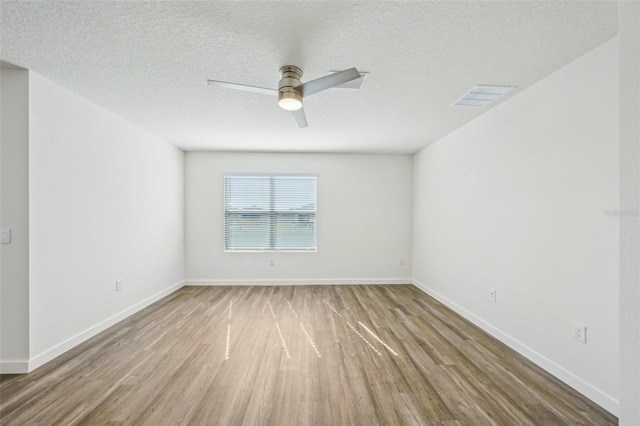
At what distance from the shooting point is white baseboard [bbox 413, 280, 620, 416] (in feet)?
5.68

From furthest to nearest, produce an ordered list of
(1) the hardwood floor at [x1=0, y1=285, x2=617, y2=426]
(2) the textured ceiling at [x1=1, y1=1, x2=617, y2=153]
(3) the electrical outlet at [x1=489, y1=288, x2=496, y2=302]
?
(3) the electrical outlet at [x1=489, y1=288, x2=496, y2=302], (1) the hardwood floor at [x1=0, y1=285, x2=617, y2=426], (2) the textured ceiling at [x1=1, y1=1, x2=617, y2=153]

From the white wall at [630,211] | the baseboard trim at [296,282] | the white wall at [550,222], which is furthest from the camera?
the baseboard trim at [296,282]

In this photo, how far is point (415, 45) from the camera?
177 cm

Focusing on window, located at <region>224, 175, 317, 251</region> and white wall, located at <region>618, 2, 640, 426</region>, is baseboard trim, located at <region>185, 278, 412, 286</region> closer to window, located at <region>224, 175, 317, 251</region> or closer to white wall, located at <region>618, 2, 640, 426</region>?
window, located at <region>224, 175, 317, 251</region>

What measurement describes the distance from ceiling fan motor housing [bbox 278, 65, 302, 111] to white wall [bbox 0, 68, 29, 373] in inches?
83.4

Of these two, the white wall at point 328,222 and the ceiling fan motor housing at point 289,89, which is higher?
the ceiling fan motor housing at point 289,89

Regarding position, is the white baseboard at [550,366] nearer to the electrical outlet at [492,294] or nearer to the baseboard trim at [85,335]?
the electrical outlet at [492,294]

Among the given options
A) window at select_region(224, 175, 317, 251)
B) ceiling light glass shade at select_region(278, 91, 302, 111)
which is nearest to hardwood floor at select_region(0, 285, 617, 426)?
window at select_region(224, 175, 317, 251)

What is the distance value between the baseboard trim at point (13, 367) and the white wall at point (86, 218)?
0.04m

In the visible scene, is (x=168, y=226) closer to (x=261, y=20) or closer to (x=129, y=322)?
(x=129, y=322)

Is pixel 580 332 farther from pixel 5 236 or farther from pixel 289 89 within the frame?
pixel 5 236

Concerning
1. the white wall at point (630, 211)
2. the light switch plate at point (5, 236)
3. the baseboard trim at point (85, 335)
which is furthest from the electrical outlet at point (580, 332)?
the light switch plate at point (5, 236)

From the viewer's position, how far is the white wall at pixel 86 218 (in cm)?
221

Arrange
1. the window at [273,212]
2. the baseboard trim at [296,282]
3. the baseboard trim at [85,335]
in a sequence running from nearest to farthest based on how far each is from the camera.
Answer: the baseboard trim at [85,335], the baseboard trim at [296,282], the window at [273,212]
